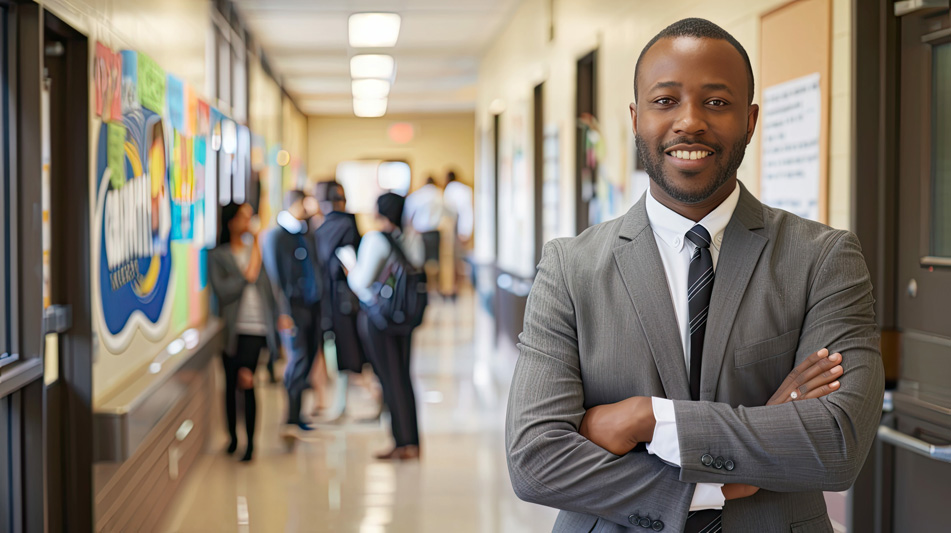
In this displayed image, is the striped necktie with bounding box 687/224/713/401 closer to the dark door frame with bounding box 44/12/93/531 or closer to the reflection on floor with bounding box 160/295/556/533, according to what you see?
the dark door frame with bounding box 44/12/93/531

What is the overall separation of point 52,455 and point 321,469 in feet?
8.51

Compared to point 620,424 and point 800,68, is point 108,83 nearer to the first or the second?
point 800,68

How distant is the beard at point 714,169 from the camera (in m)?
1.45

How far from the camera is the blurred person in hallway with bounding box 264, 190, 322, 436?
653cm

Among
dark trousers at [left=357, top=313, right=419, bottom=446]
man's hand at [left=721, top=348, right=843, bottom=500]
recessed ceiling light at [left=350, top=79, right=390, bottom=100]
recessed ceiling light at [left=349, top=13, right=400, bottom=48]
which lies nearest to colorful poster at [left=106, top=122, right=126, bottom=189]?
dark trousers at [left=357, top=313, right=419, bottom=446]

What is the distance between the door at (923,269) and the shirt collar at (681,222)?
5.49ft

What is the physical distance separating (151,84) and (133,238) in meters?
0.99

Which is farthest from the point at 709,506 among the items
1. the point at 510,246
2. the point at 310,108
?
the point at 310,108

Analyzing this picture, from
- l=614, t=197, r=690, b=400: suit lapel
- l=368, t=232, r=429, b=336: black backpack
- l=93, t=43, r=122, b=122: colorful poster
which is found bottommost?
l=368, t=232, r=429, b=336: black backpack

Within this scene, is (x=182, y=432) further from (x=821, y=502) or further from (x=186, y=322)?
(x=821, y=502)

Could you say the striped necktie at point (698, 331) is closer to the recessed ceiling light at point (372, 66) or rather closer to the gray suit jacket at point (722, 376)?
the gray suit jacket at point (722, 376)

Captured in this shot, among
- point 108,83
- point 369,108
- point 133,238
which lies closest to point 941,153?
point 108,83

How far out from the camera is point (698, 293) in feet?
4.91

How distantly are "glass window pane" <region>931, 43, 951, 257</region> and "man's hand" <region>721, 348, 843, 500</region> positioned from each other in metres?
1.73
